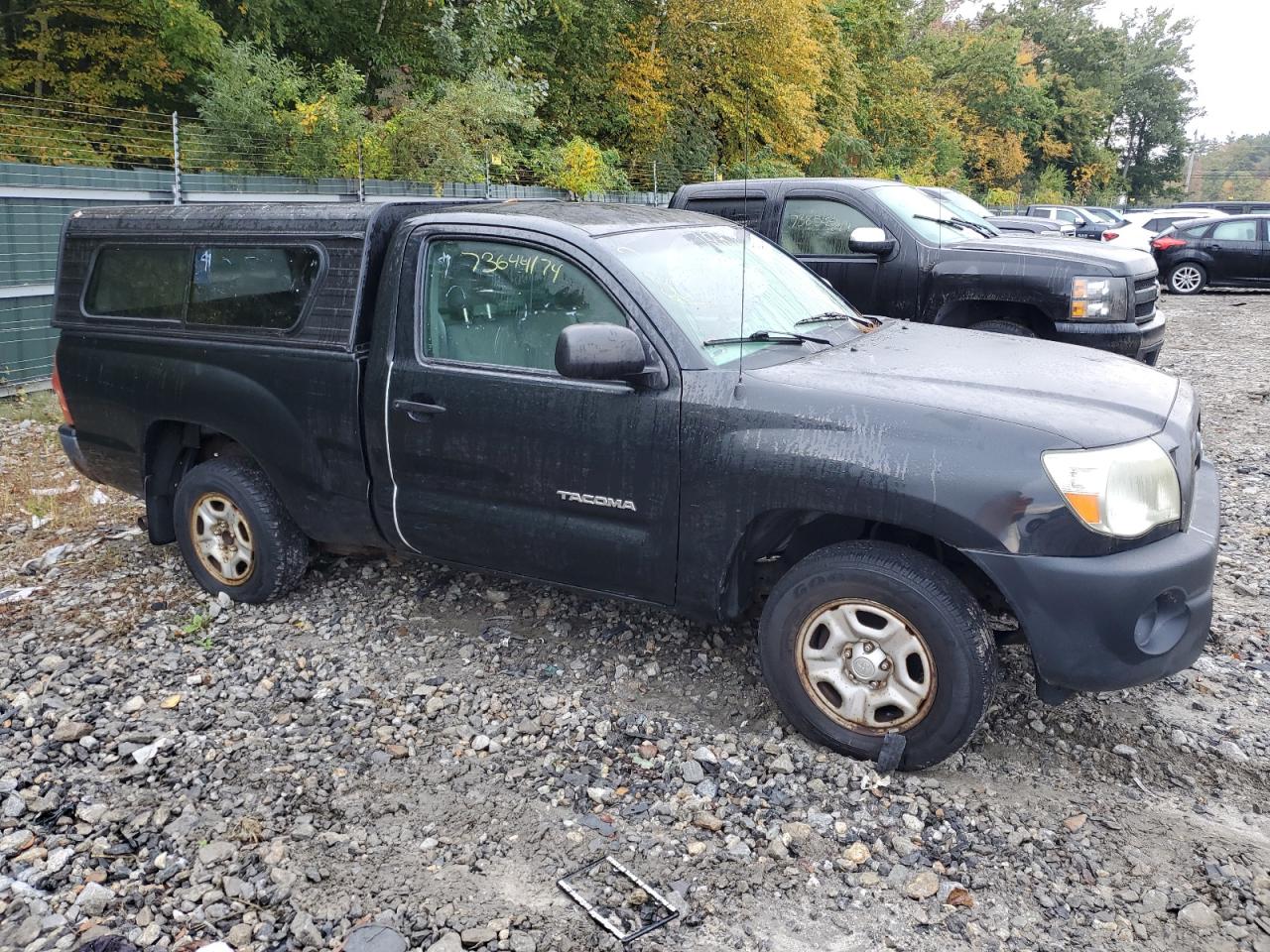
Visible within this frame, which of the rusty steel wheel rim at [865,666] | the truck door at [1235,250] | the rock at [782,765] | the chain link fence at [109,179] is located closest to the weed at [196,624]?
A: the rock at [782,765]

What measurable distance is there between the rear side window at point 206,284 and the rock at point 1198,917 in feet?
12.6

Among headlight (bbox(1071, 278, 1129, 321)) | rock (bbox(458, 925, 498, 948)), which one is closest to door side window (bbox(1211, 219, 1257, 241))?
headlight (bbox(1071, 278, 1129, 321))

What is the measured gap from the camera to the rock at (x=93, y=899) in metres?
2.93

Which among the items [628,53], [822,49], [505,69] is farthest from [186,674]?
[822,49]

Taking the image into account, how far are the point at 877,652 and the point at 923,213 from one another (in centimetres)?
584

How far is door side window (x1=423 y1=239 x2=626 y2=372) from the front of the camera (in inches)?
155

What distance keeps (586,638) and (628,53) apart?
2291 centimetres

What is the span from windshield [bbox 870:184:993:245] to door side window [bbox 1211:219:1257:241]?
41.6 feet

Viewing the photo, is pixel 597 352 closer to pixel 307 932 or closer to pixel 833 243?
pixel 307 932

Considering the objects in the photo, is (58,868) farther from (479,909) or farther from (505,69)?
(505,69)

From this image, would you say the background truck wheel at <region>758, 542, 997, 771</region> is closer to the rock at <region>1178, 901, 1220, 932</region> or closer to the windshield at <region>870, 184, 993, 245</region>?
the rock at <region>1178, 901, 1220, 932</region>

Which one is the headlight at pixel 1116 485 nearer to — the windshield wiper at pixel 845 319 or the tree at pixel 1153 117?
the windshield wiper at pixel 845 319

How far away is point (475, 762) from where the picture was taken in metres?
3.68

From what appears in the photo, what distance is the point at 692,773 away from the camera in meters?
3.55
